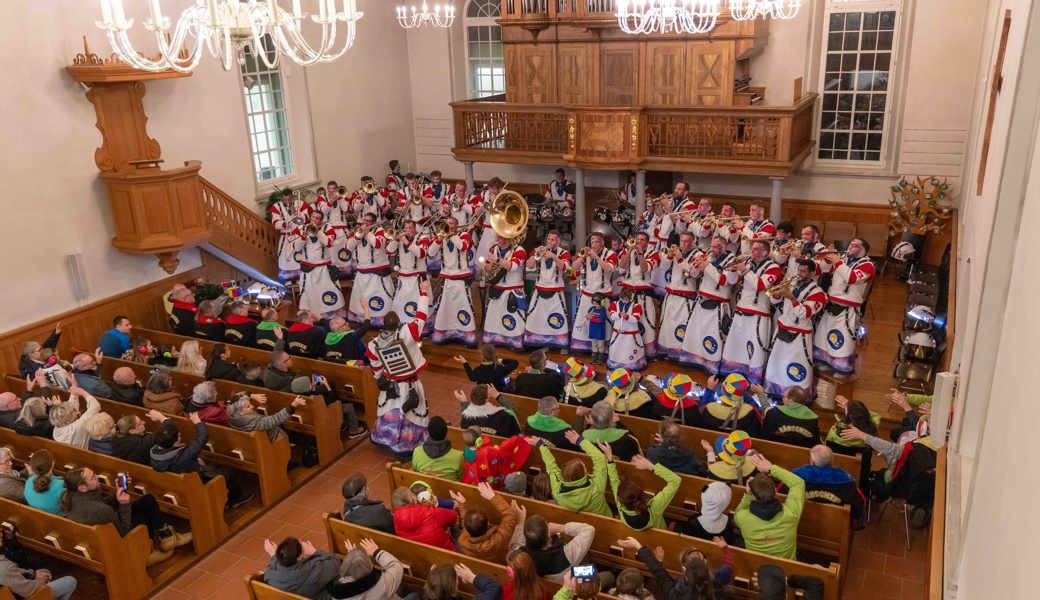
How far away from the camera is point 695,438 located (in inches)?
310

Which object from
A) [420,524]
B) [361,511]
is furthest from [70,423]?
[420,524]

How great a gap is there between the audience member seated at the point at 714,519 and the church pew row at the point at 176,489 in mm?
4777

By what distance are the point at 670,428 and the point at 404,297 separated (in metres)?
6.62

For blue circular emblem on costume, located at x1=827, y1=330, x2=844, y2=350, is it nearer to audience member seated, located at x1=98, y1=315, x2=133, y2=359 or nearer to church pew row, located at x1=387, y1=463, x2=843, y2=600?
church pew row, located at x1=387, y1=463, x2=843, y2=600

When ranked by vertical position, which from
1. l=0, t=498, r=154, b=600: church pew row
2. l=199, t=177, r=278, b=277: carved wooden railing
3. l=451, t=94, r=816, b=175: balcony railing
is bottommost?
l=0, t=498, r=154, b=600: church pew row

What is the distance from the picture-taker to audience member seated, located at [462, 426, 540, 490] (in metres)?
7.28

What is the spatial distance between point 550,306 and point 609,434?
462 centimetres

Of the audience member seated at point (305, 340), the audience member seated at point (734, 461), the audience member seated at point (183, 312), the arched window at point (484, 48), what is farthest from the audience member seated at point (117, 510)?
the arched window at point (484, 48)

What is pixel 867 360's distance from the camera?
11.5 meters

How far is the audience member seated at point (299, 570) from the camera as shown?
5.94m

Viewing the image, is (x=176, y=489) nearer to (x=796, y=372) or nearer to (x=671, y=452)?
(x=671, y=452)

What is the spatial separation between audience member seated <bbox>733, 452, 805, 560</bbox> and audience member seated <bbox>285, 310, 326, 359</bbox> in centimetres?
625

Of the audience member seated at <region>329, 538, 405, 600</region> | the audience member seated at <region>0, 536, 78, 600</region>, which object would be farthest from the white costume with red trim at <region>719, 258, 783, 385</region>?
the audience member seated at <region>0, 536, 78, 600</region>

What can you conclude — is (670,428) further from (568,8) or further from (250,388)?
(568,8)
